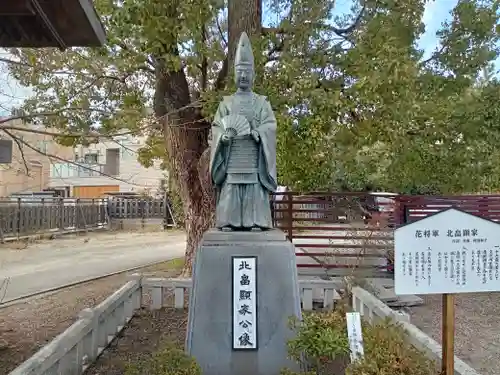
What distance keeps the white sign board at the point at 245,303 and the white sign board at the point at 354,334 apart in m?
0.95

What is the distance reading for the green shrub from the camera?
2.97m

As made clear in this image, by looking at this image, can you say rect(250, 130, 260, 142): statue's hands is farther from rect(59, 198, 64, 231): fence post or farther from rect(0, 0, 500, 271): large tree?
rect(59, 198, 64, 231): fence post

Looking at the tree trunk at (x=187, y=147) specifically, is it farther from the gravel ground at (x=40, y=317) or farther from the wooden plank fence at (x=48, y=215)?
the wooden plank fence at (x=48, y=215)

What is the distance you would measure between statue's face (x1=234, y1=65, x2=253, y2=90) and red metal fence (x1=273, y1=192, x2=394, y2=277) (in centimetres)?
378

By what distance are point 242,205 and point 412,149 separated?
3691mm

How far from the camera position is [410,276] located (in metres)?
3.07

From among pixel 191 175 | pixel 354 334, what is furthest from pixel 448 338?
pixel 191 175

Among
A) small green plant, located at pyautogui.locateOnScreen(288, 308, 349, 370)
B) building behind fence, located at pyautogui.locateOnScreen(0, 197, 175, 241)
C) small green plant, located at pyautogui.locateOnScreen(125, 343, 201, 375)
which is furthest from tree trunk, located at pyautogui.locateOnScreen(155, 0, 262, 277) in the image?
building behind fence, located at pyautogui.locateOnScreen(0, 197, 175, 241)

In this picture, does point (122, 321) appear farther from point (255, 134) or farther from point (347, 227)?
point (347, 227)

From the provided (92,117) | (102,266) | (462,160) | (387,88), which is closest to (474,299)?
(462,160)

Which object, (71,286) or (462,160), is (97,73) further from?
(462,160)

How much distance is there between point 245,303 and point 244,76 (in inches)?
82.1

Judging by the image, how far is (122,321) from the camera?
588 cm

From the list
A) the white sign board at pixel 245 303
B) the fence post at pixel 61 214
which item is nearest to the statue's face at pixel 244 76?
the white sign board at pixel 245 303
